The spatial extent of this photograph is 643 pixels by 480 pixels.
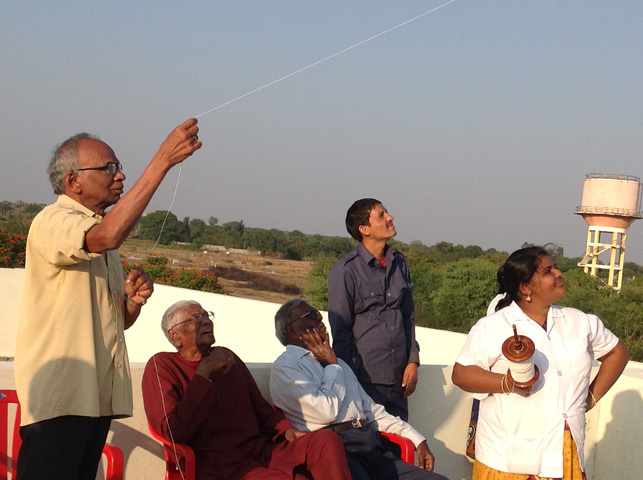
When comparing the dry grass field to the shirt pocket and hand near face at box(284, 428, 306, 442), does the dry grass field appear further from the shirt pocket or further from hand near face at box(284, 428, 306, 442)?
hand near face at box(284, 428, 306, 442)

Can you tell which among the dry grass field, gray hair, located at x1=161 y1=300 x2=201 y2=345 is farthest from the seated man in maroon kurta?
the dry grass field

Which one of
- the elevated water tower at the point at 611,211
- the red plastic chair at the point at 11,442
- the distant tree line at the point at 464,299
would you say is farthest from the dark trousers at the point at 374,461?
the elevated water tower at the point at 611,211

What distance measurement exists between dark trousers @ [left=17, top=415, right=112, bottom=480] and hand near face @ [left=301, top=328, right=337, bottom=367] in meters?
1.72

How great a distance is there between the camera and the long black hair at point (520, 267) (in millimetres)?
3713

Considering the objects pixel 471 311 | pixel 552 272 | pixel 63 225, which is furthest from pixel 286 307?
pixel 471 311

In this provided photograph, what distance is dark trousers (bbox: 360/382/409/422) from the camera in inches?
189

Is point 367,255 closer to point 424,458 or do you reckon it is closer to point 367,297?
point 367,297

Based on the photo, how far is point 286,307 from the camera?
445cm

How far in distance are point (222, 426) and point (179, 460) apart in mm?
253

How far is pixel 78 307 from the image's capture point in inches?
106

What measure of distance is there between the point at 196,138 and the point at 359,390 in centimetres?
222

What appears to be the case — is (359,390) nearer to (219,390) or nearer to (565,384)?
(219,390)

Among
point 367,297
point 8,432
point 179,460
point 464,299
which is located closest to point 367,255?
point 367,297

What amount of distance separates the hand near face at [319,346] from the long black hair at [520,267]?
39.0 inches
